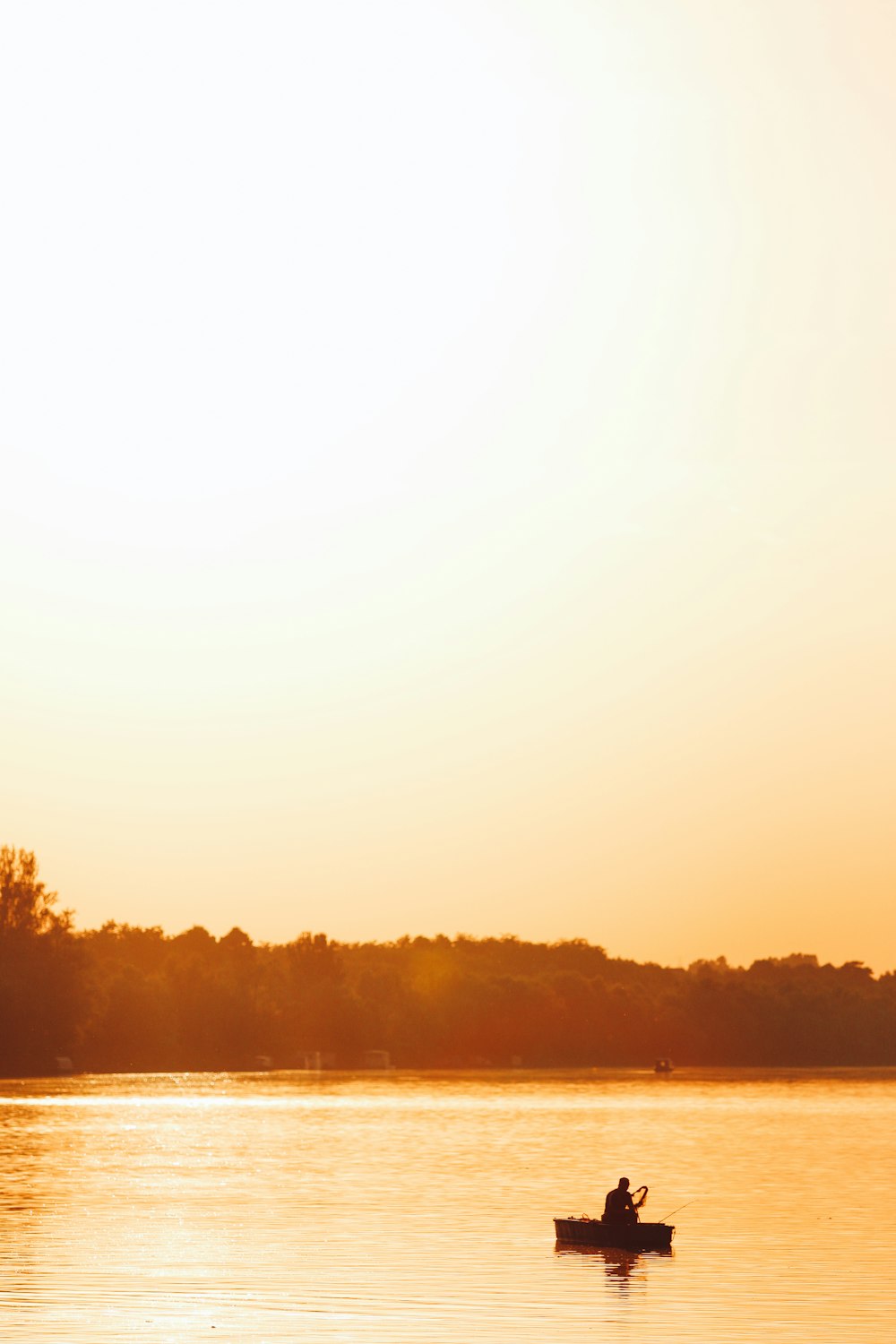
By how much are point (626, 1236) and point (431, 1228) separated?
906 cm

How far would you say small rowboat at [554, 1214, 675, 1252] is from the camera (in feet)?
186

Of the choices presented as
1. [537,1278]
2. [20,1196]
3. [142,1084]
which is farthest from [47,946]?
[537,1278]

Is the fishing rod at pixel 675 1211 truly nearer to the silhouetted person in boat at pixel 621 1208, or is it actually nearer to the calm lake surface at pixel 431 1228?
the calm lake surface at pixel 431 1228

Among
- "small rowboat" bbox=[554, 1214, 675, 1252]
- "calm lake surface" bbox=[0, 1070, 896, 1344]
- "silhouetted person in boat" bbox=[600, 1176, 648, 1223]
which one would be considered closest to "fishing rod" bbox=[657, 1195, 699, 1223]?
"calm lake surface" bbox=[0, 1070, 896, 1344]

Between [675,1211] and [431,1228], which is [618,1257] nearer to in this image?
[431,1228]

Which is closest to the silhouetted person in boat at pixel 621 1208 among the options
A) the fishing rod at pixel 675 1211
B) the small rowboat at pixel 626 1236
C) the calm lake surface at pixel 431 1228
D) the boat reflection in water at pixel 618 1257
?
the small rowboat at pixel 626 1236

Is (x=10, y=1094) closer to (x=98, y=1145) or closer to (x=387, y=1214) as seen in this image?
(x=98, y=1145)

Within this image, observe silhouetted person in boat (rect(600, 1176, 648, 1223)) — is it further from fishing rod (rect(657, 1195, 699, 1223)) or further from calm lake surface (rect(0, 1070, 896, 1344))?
fishing rod (rect(657, 1195, 699, 1223))

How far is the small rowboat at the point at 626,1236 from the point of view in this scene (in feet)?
186

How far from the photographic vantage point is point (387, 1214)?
6875 centimetres

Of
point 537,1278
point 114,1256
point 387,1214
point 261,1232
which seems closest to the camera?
point 537,1278

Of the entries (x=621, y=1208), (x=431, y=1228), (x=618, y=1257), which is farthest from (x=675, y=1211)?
(x=618, y=1257)

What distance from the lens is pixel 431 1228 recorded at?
63750mm

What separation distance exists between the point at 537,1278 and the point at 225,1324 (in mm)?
10741
